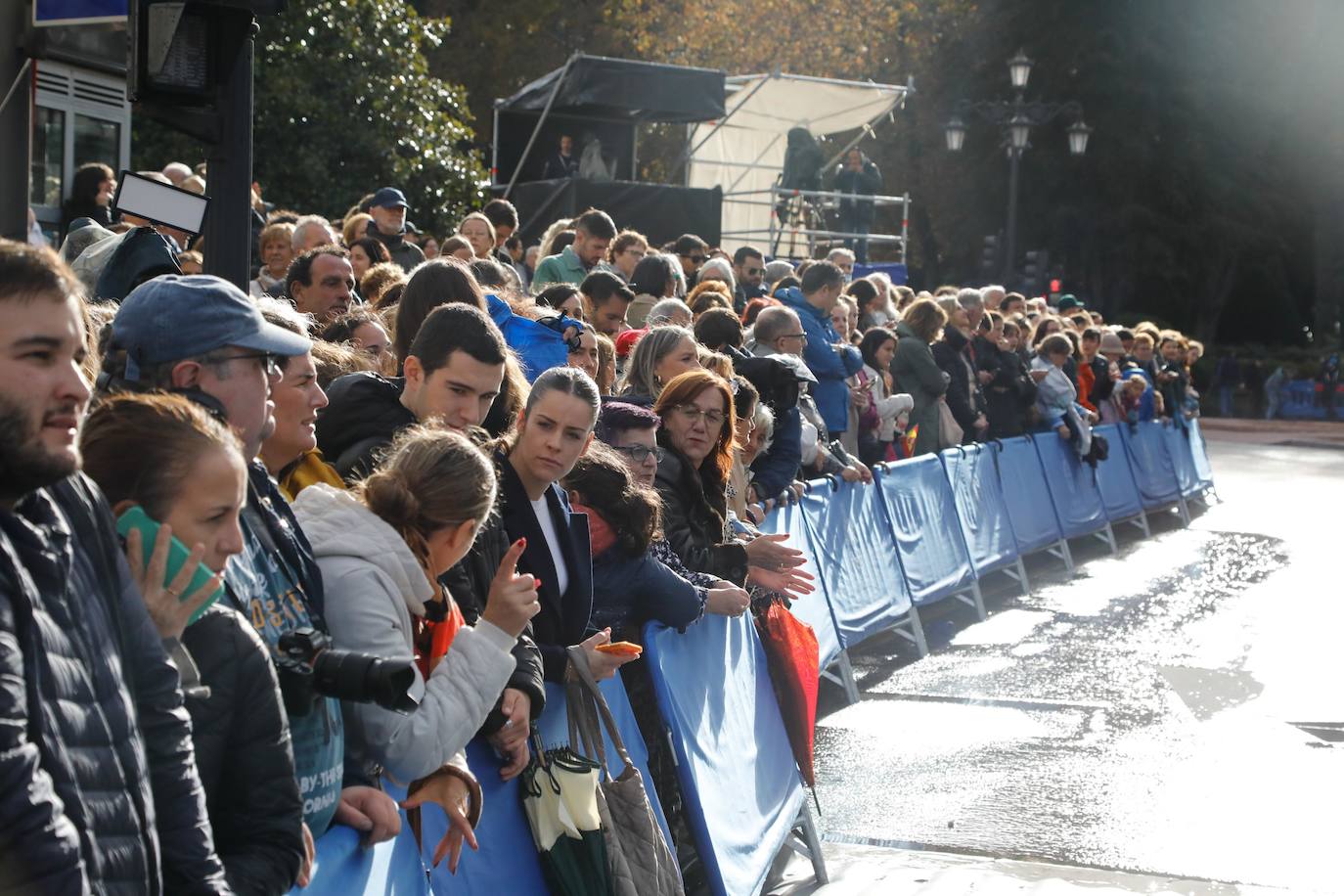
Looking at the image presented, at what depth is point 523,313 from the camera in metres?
7.34

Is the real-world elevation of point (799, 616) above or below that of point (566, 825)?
below

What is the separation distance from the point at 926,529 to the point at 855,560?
6.20 ft

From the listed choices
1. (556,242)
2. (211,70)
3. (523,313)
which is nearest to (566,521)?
(211,70)

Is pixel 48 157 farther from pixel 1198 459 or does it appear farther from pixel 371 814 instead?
pixel 1198 459

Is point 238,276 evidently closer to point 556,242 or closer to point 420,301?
point 420,301

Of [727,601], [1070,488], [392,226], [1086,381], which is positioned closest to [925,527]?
[392,226]

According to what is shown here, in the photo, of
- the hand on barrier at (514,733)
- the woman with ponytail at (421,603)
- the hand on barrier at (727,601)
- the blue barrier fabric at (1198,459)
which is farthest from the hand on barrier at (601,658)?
the blue barrier fabric at (1198,459)

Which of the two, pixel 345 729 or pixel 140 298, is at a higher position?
pixel 140 298

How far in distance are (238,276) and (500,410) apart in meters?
1.00

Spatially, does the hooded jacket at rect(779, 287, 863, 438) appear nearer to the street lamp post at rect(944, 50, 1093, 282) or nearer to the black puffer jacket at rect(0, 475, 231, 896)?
the black puffer jacket at rect(0, 475, 231, 896)

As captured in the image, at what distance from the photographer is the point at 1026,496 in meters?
15.0

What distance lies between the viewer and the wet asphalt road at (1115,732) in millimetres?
7055

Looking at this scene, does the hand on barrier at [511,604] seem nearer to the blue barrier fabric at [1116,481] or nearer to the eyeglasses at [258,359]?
the eyeglasses at [258,359]

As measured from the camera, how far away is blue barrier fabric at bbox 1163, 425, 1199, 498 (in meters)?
20.4
